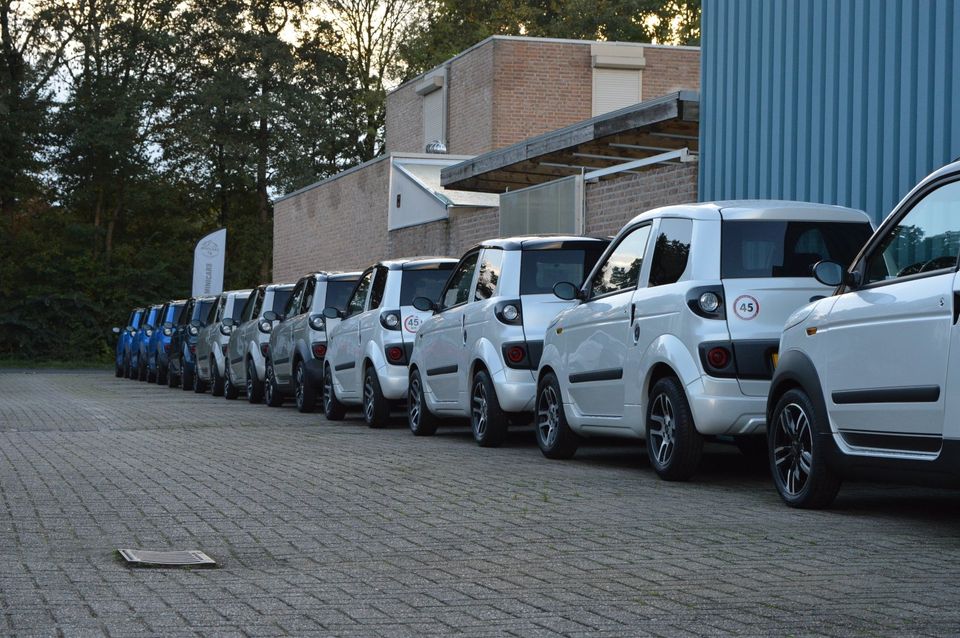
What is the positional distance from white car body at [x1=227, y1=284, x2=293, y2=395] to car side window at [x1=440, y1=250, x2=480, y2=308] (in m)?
8.08

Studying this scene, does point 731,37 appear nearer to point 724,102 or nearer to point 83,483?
point 724,102

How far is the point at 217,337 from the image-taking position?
26906 mm

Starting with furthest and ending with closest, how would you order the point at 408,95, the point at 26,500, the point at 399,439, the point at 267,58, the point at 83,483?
the point at 267,58
the point at 408,95
the point at 399,439
the point at 83,483
the point at 26,500

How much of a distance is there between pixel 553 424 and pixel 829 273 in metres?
4.15

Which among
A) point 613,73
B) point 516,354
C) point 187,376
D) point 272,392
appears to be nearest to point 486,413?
point 516,354

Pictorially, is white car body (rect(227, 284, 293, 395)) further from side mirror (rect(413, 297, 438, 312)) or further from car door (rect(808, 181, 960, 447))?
car door (rect(808, 181, 960, 447))

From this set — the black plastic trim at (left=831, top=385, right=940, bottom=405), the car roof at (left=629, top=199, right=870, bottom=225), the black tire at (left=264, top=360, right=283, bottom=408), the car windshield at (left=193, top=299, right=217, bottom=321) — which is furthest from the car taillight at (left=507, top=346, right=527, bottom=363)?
the car windshield at (left=193, top=299, right=217, bottom=321)

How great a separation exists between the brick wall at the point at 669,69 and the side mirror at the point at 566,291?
2908 cm

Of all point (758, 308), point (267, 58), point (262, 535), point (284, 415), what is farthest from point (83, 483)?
point (267, 58)

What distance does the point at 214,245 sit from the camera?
37.2m

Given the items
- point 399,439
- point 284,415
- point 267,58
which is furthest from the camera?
point 267,58

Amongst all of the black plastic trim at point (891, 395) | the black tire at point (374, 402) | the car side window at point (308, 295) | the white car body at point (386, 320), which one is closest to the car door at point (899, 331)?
the black plastic trim at point (891, 395)

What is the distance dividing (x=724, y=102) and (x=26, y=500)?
34.7 feet

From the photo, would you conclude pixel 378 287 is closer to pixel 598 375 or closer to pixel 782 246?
pixel 598 375
